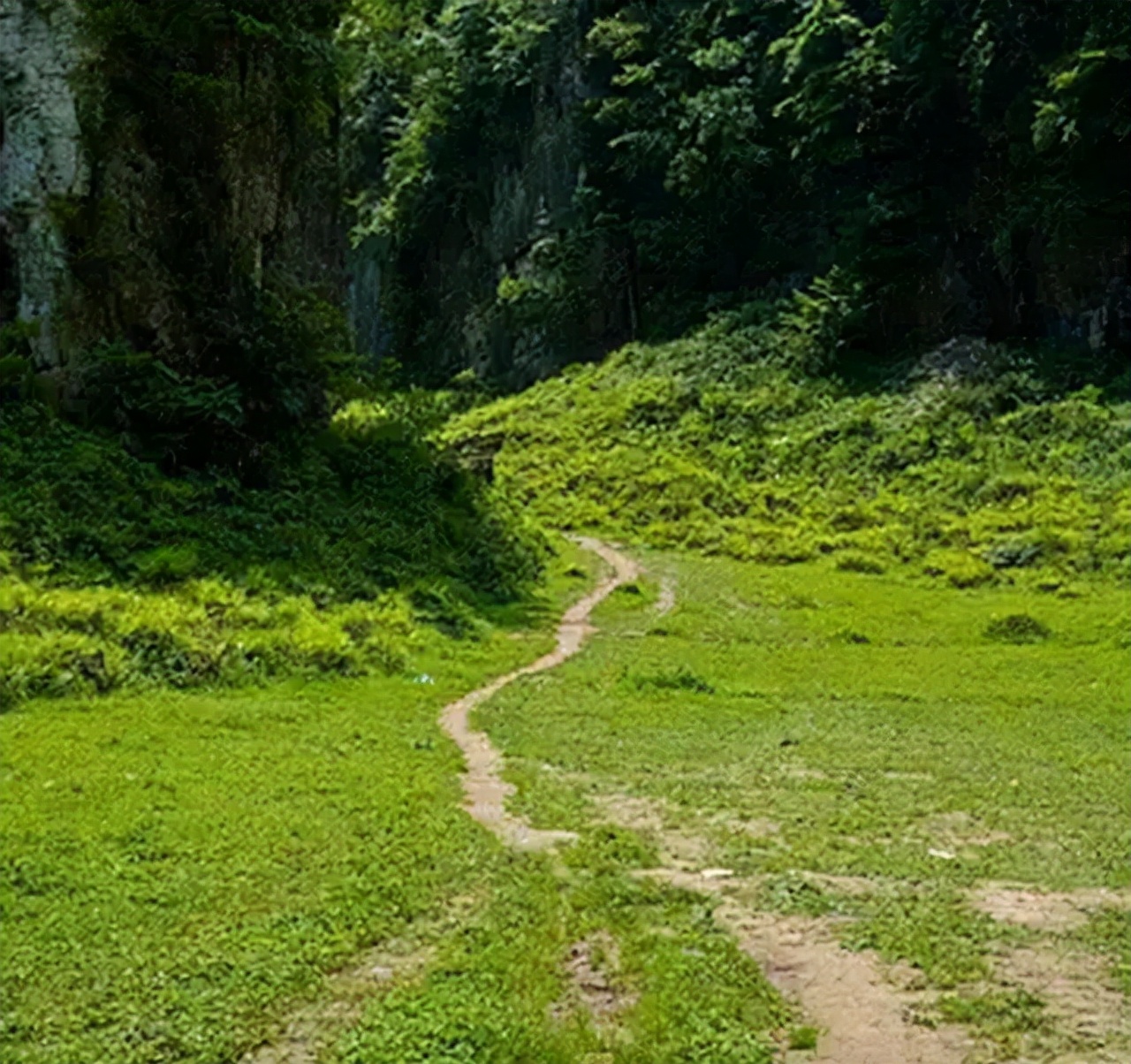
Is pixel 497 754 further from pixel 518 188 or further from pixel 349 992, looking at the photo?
pixel 518 188

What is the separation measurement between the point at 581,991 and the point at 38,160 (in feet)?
59.7

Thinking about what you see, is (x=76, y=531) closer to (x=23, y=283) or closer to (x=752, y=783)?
(x=23, y=283)

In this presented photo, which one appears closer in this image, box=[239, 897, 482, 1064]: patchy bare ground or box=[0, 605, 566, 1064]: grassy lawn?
box=[239, 897, 482, 1064]: patchy bare ground

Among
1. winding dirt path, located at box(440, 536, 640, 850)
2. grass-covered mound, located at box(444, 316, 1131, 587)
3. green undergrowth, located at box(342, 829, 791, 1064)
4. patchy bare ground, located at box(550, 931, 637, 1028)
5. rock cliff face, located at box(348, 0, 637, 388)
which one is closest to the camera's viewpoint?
green undergrowth, located at box(342, 829, 791, 1064)

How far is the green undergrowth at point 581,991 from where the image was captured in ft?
18.5

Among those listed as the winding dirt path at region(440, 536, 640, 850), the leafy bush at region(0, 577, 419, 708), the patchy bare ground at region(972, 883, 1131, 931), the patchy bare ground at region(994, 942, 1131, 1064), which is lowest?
the patchy bare ground at region(972, 883, 1131, 931)

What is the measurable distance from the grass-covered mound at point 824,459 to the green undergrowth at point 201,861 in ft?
50.3

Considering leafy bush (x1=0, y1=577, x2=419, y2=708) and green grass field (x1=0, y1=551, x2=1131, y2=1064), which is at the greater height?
leafy bush (x1=0, y1=577, x2=419, y2=708)

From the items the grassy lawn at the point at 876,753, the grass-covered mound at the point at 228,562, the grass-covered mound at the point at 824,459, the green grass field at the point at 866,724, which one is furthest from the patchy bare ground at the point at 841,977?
the grass-covered mound at the point at 824,459

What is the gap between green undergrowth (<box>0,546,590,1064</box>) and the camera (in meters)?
5.73

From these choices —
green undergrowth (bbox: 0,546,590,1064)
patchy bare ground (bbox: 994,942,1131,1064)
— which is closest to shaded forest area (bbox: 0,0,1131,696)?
green undergrowth (bbox: 0,546,590,1064)

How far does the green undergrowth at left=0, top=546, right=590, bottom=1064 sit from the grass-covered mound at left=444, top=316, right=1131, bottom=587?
→ 1532 centimetres

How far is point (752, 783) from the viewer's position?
10383 millimetres

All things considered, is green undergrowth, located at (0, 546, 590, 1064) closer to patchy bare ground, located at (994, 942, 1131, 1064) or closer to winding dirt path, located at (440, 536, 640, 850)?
winding dirt path, located at (440, 536, 640, 850)
